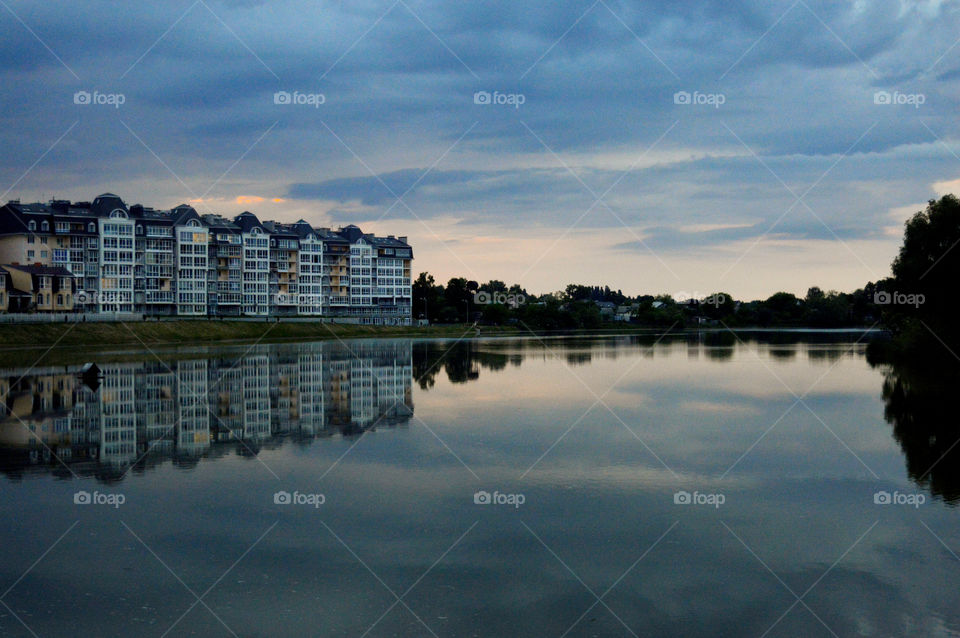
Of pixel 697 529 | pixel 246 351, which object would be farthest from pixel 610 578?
pixel 246 351

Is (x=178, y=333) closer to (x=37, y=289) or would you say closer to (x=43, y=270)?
(x=37, y=289)

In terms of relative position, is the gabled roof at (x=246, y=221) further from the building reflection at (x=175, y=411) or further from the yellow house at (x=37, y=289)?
the building reflection at (x=175, y=411)

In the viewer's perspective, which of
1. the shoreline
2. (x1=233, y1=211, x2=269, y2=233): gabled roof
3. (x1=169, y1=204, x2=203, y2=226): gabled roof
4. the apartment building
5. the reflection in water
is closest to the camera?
the reflection in water

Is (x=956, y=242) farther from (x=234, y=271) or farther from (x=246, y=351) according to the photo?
(x=234, y=271)

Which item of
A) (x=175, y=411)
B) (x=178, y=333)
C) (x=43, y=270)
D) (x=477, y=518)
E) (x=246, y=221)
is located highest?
(x=246, y=221)

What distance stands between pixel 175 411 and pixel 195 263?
116 m

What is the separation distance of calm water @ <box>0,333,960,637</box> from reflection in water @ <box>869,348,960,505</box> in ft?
0.74

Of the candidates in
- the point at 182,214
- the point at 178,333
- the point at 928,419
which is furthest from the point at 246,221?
the point at 928,419

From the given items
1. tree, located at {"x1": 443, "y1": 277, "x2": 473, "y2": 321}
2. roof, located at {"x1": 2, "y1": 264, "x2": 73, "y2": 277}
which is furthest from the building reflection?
tree, located at {"x1": 443, "y1": 277, "x2": 473, "y2": 321}

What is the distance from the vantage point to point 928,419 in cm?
3425

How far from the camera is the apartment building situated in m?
124

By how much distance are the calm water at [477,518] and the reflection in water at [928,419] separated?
22cm

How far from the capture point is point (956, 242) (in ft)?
207

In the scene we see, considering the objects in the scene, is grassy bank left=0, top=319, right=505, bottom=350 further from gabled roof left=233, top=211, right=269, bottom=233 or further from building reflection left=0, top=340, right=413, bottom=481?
building reflection left=0, top=340, right=413, bottom=481
